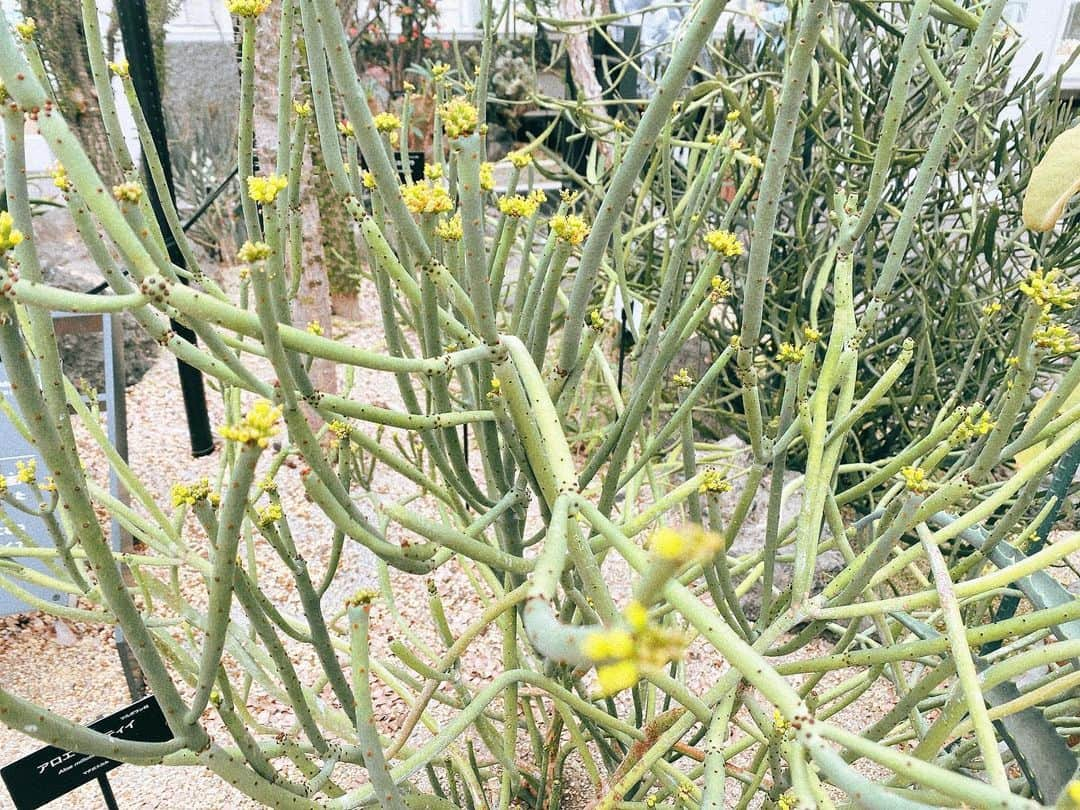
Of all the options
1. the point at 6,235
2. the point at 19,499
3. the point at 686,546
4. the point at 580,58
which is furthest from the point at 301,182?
the point at 686,546

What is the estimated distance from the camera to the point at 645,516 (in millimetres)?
638

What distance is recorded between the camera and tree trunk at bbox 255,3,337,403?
1.83 meters

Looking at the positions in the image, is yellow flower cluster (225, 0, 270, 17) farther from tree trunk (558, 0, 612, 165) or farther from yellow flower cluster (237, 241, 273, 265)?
tree trunk (558, 0, 612, 165)

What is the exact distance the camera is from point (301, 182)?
Result: 5.77 ft

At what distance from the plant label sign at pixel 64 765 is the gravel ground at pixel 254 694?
0.90 feet

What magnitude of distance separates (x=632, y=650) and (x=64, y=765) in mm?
781

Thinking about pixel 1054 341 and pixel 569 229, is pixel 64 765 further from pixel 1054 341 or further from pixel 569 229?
pixel 1054 341

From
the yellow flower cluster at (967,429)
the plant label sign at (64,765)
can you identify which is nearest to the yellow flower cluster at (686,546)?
the yellow flower cluster at (967,429)

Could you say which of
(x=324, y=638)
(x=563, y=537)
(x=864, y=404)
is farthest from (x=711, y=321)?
(x=563, y=537)

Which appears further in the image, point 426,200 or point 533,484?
point 533,484

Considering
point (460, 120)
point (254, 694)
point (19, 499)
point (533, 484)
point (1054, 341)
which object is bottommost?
point (254, 694)

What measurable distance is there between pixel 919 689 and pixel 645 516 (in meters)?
0.24

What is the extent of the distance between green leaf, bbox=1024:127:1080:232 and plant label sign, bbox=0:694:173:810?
2.83ft

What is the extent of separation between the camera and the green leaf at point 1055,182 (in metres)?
0.61
